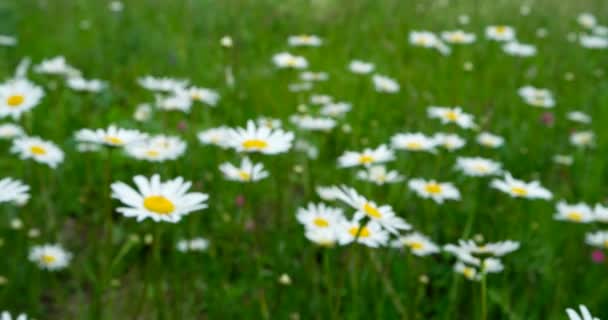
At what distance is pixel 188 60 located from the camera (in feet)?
10.8

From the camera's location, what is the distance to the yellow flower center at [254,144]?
4.33 ft

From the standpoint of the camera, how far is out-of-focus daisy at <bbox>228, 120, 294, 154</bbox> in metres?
1.31

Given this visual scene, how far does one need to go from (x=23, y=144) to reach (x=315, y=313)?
0.82m

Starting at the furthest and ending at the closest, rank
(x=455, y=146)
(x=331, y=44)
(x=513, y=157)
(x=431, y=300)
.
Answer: (x=331, y=44)
(x=513, y=157)
(x=455, y=146)
(x=431, y=300)

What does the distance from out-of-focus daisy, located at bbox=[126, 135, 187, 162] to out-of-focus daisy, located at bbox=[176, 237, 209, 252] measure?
8.9 inches

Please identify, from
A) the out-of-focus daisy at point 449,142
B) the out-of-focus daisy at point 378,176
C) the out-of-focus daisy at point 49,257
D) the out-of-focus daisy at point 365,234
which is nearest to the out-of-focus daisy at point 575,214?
the out-of-focus daisy at point 449,142

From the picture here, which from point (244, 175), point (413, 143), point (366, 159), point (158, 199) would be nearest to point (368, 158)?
point (366, 159)

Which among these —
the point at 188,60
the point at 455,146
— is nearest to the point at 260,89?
the point at 188,60

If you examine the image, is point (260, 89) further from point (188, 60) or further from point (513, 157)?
point (513, 157)

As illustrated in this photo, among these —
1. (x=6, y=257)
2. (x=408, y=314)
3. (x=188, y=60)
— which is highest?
(x=188, y=60)

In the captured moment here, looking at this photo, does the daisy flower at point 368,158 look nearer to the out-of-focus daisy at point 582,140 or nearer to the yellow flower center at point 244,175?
the yellow flower center at point 244,175

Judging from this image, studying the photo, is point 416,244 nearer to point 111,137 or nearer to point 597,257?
point 597,257

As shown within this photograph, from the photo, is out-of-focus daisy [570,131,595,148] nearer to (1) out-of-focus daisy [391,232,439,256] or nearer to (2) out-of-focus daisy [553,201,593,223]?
(2) out-of-focus daisy [553,201,593,223]

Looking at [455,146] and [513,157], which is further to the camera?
[513,157]
